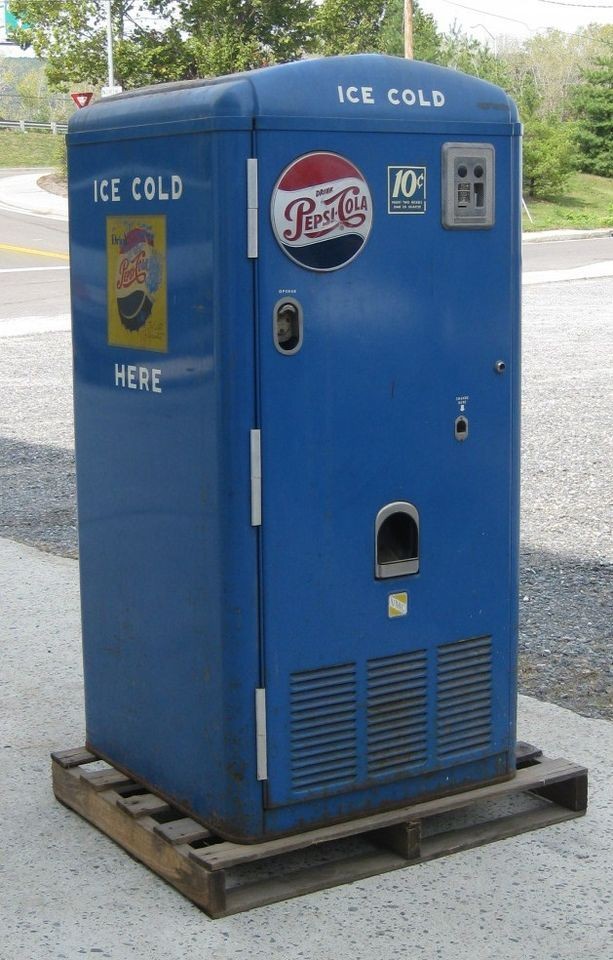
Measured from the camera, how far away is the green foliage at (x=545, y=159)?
1649 inches

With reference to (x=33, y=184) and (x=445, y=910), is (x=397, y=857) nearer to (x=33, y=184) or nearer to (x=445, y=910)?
(x=445, y=910)

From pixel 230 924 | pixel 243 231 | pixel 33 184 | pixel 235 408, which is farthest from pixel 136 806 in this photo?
pixel 33 184

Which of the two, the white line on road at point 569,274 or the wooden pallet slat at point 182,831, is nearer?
the wooden pallet slat at point 182,831

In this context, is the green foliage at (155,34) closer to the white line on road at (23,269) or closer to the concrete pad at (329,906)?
the white line on road at (23,269)

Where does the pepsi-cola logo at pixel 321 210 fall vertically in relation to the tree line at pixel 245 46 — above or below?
below

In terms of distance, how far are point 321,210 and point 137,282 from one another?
59cm

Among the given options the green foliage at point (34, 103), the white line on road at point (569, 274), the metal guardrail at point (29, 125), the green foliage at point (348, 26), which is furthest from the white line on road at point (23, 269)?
the green foliage at point (34, 103)

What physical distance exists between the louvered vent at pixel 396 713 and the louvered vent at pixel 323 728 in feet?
0.21

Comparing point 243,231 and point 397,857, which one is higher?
point 243,231

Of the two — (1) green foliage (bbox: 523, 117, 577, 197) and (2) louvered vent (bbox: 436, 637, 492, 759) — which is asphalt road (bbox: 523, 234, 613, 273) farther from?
(2) louvered vent (bbox: 436, 637, 492, 759)

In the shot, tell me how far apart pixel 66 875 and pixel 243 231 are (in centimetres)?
172

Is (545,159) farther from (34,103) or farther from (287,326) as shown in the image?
(34,103)

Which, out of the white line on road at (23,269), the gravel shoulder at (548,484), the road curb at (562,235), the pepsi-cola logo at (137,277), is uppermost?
the road curb at (562,235)

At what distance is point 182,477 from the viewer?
3.34m
